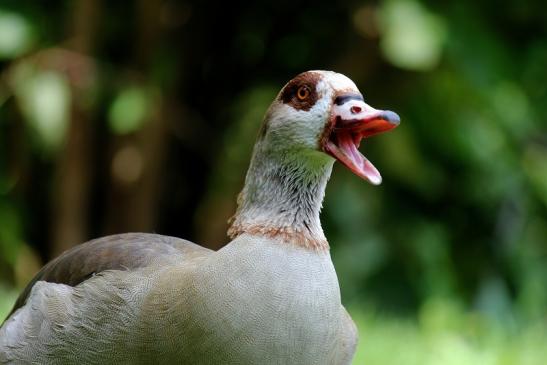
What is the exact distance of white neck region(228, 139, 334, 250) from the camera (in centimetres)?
288

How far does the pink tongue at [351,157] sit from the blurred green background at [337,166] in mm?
2261

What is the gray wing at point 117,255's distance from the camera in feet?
10.2

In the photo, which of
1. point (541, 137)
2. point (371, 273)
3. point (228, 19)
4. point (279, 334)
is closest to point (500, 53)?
point (541, 137)

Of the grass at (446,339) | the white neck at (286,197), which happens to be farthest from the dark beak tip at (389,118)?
the grass at (446,339)

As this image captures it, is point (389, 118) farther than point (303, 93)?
No

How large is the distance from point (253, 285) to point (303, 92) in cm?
55

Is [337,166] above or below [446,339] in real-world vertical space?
above

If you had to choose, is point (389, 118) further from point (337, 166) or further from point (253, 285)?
point (337, 166)

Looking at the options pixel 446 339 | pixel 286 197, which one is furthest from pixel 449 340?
pixel 286 197

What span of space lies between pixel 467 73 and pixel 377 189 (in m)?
1.04

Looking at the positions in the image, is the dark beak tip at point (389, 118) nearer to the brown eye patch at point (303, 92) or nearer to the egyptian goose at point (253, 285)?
the egyptian goose at point (253, 285)

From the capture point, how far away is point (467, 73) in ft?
16.9

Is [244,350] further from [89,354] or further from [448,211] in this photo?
[448,211]

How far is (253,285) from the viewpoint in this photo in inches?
106
